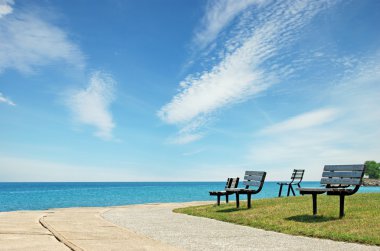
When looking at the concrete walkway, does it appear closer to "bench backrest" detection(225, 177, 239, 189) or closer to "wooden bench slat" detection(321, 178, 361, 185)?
"wooden bench slat" detection(321, 178, 361, 185)

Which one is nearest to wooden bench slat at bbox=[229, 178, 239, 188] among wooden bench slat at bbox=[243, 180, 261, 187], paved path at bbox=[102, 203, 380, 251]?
wooden bench slat at bbox=[243, 180, 261, 187]

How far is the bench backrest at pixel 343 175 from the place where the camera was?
10.3 m

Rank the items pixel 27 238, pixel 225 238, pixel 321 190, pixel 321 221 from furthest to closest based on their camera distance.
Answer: pixel 321 190, pixel 321 221, pixel 225 238, pixel 27 238

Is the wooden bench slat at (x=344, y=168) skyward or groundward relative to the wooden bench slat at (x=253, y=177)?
skyward

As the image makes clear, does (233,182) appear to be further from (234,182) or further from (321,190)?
(321,190)

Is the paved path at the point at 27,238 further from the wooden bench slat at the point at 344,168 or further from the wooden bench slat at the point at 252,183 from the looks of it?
the wooden bench slat at the point at 344,168

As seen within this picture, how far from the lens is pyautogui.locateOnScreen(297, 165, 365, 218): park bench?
9961 mm

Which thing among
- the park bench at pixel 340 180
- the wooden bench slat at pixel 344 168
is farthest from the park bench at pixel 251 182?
the wooden bench slat at pixel 344 168

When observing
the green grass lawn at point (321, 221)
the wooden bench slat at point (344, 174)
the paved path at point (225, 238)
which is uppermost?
the wooden bench slat at point (344, 174)

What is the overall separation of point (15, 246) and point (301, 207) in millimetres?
8790

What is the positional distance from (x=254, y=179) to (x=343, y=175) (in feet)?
12.7

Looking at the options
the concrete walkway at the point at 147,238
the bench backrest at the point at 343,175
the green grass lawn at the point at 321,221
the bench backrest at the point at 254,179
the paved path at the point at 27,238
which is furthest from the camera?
the bench backrest at the point at 254,179

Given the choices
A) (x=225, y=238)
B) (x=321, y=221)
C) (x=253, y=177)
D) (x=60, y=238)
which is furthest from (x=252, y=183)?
(x=60, y=238)

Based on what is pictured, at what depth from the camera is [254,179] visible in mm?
14305
